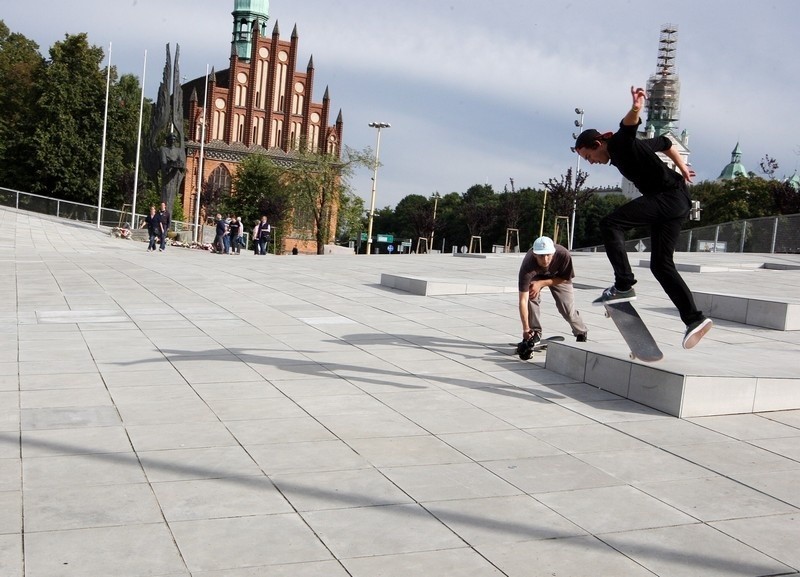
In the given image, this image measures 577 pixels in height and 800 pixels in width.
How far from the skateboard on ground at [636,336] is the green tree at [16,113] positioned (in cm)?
5455

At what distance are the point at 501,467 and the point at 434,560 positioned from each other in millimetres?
1369

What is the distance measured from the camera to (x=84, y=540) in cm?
340

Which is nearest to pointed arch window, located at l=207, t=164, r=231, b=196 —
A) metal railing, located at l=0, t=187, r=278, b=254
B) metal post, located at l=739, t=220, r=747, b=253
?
metal railing, located at l=0, t=187, r=278, b=254

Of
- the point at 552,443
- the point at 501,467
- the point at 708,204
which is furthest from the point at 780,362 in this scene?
the point at 708,204

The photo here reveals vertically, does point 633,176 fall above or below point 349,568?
above

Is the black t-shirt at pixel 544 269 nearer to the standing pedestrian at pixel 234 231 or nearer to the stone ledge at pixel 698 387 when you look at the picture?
the stone ledge at pixel 698 387

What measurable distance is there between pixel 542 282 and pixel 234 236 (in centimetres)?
2571

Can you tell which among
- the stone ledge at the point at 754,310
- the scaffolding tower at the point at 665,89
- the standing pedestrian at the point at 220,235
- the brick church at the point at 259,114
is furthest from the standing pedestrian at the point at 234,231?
the scaffolding tower at the point at 665,89

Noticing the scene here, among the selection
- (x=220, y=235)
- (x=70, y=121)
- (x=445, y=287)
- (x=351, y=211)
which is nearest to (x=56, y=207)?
(x=70, y=121)

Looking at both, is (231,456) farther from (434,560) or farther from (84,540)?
(434,560)

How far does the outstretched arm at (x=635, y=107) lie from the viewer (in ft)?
19.0

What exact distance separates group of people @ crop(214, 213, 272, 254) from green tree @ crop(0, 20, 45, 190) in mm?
27978

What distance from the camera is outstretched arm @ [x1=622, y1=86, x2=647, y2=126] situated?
5.78m

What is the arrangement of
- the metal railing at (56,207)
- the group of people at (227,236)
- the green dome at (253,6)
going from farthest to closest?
the green dome at (253,6), the metal railing at (56,207), the group of people at (227,236)
